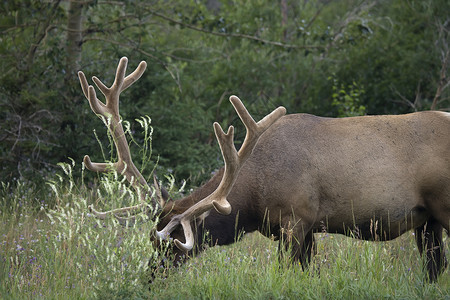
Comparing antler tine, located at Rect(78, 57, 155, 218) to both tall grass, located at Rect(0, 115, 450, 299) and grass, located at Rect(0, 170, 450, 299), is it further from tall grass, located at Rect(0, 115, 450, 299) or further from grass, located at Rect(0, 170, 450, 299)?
grass, located at Rect(0, 170, 450, 299)

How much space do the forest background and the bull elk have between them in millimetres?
2926

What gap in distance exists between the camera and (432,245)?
6.16 meters

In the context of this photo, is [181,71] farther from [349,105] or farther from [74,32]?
[349,105]

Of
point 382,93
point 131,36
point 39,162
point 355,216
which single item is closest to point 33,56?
point 39,162

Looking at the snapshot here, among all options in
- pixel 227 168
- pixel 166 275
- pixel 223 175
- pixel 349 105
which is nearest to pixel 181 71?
pixel 349 105

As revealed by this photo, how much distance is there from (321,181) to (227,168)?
0.91m

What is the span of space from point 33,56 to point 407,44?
833cm

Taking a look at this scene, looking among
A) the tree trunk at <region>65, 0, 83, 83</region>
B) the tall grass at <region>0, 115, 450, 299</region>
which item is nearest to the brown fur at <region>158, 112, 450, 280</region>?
the tall grass at <region>0, 115, 450, 299</region>

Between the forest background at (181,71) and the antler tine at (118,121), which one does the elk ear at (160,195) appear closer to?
the antler tine at (118,121)

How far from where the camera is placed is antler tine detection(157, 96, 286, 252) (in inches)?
206

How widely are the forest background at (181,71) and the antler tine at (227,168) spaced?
3.20m

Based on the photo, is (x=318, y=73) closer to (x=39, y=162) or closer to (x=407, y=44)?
(x=407, y=44)

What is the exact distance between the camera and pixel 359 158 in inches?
232

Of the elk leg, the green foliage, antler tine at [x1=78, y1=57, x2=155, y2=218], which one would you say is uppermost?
antler tine at [x1=78, y1=57, x2=155, y2=218]
